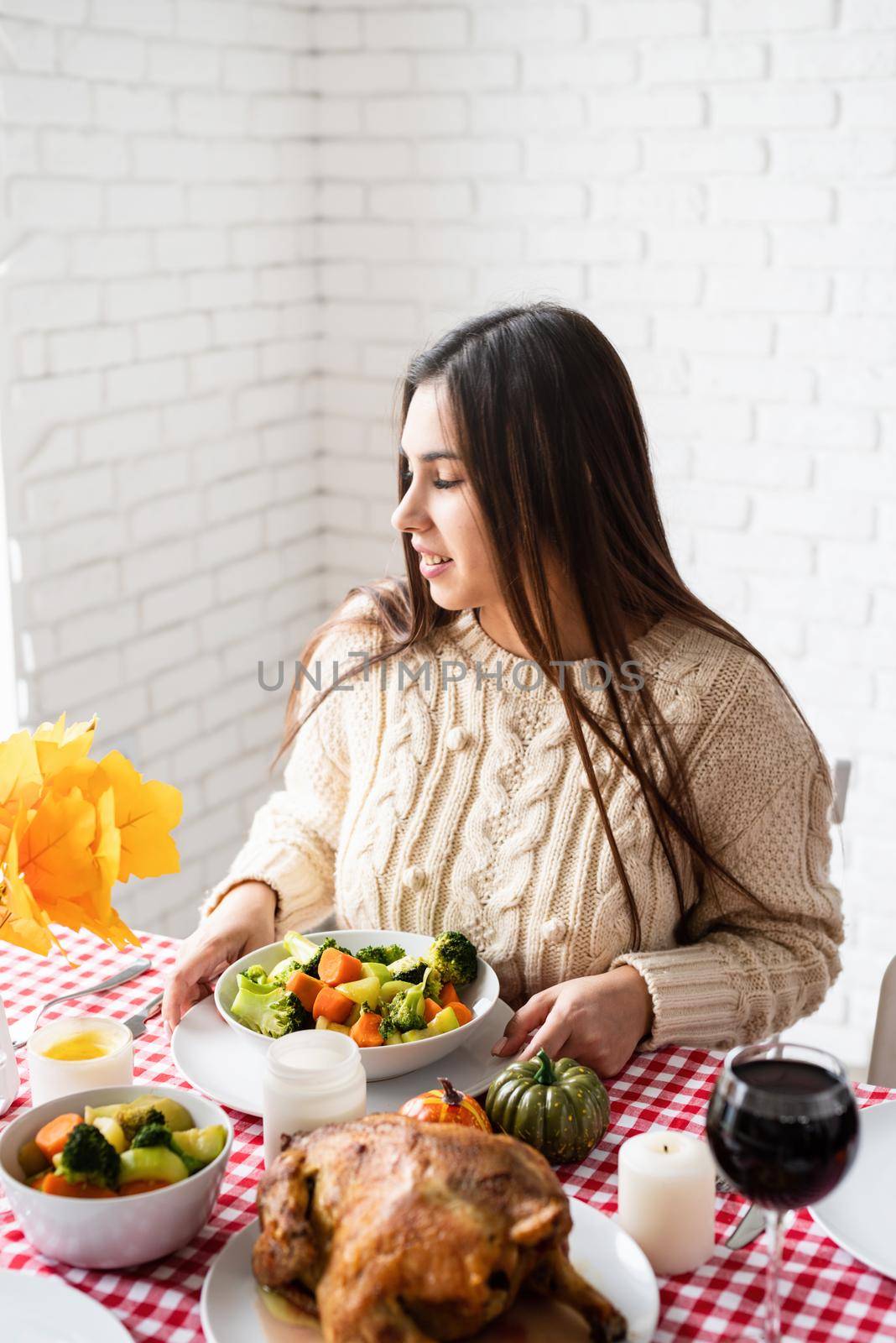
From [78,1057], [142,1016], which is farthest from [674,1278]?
[142,1016]

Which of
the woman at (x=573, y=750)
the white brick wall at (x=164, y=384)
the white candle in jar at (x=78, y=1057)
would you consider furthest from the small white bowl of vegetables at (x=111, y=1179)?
the white brick wall at (x=164, y=384)

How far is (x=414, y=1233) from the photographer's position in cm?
89

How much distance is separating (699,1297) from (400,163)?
8.23 feet

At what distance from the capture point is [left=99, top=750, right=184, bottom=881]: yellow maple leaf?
1179 mm

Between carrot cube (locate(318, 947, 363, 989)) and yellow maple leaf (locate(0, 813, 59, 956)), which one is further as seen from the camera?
carrot cube (locate(318, 947, 363, 989))

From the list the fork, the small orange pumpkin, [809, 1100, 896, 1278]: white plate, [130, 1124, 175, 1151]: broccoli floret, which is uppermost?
[130, 1124, 175, 1151]: broccoli floret

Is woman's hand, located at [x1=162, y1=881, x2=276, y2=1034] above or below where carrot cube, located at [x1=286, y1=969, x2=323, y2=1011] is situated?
below

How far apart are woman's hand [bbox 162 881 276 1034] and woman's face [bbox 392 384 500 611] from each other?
1.37 feet

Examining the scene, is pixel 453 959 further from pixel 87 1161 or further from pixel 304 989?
pixel 87 1161

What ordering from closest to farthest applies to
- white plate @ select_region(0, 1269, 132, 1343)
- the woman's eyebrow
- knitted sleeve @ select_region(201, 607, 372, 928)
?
white plate @ select_region(0, 1269, 132, 1343) < the woman's eyebrow < knitted sleeve @ select_region(201, 607, 372, 928)

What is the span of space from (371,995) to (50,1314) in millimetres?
422

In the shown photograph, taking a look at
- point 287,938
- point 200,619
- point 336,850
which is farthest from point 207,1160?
point 200,619

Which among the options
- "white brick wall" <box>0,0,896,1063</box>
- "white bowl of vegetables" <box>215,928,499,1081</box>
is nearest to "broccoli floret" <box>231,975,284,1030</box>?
"white bowl of vegetables" <box>215,928,499,1081</box>

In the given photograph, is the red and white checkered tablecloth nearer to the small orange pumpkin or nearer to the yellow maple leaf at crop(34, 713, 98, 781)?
the small orange pumpkin
